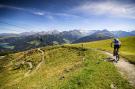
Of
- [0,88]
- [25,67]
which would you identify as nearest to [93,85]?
[0,88]

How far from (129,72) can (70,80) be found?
9.41 metres

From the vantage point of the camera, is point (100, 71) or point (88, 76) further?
point (100, 71)

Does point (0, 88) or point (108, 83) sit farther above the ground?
point (108, 83)

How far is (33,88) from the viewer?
1267 inches

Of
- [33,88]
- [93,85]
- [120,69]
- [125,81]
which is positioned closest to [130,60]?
[120,69]

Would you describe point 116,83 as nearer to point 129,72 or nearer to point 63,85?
point 129,72

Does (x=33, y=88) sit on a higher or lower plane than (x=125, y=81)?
lower

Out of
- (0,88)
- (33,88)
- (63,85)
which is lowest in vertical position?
(0,88)

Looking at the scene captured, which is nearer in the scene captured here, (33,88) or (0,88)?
(33,88)

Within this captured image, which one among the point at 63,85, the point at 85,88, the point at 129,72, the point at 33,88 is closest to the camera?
the point at 85,88

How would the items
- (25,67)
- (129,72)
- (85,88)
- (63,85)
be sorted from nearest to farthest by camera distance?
(85,88), (63,85), (129,72), (25,67)

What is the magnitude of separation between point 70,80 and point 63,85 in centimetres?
149

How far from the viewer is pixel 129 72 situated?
26.1 meters

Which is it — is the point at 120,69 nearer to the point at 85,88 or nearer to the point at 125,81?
the point at 125,81
